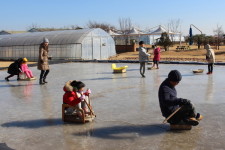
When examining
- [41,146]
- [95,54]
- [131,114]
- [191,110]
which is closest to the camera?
[41,146]

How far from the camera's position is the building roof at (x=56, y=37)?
27266mm

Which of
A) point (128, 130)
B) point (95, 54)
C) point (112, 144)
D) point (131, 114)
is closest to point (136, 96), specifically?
point (131, 114)

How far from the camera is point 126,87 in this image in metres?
9.88

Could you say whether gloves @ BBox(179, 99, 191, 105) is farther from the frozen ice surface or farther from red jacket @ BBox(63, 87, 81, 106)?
red jacket @ BBox(63, 87, 81, 106)

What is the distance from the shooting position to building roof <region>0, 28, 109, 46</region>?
89.5 ft

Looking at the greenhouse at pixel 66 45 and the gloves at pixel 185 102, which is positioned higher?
the greenhouse at pixel 66 45

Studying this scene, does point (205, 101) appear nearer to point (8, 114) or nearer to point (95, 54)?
point (8, 114)

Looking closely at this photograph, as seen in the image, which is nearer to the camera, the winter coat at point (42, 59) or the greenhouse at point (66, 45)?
the winter coat at point (42, 59)

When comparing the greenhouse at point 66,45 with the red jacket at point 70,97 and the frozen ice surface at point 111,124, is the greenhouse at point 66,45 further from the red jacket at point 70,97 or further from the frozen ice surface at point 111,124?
the red jacket at point 70,97

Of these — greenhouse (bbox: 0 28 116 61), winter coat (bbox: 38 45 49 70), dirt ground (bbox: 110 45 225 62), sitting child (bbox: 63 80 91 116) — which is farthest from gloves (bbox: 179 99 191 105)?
greenhouse (bbox: 0 28 116 61)

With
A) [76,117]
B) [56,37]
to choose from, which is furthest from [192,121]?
[56,37]

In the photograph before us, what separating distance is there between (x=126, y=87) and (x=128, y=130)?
4.77 meters

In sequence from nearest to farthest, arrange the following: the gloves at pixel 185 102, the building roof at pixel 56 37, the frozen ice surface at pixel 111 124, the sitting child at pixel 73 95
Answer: the frozen ice surface at pixel 111 124 < the gloves at pixel 185 102 < the sitting child at pixel 73 95 < the building roof at pixel 56 37

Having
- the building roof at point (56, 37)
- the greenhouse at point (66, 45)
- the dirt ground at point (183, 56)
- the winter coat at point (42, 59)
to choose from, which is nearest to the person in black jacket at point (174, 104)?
the winter coat at point (42, 59)
